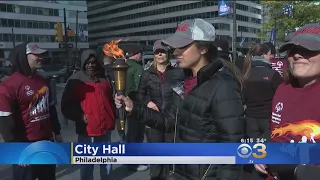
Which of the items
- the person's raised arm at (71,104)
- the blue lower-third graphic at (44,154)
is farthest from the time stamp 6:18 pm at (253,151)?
the person's raised arm at (71,104)

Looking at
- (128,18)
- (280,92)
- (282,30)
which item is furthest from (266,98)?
(128,18)

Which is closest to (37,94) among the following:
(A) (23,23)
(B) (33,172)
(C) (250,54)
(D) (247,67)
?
(B) (33,172)

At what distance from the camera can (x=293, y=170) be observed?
88.5 inches

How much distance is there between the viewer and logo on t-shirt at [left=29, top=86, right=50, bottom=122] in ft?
11.8

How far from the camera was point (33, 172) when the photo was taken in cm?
380

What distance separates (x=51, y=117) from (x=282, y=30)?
32555mm

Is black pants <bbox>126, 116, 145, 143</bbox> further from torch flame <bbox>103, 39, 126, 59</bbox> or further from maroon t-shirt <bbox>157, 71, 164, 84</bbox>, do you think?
torch flame <bbox>103, 39, 126, 59</bbox>

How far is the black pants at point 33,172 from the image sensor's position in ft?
11.8

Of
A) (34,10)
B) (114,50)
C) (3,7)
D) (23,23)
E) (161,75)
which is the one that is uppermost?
(34,10)

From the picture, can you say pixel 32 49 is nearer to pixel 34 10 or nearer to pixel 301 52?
pixel 301 52

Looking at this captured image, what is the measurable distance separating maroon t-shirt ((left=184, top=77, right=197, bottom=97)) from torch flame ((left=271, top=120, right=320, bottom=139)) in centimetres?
71

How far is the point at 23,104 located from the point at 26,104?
30 mm

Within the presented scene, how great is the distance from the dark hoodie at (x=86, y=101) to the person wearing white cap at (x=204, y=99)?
5.81ft

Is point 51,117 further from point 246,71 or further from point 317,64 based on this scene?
point 317,64
